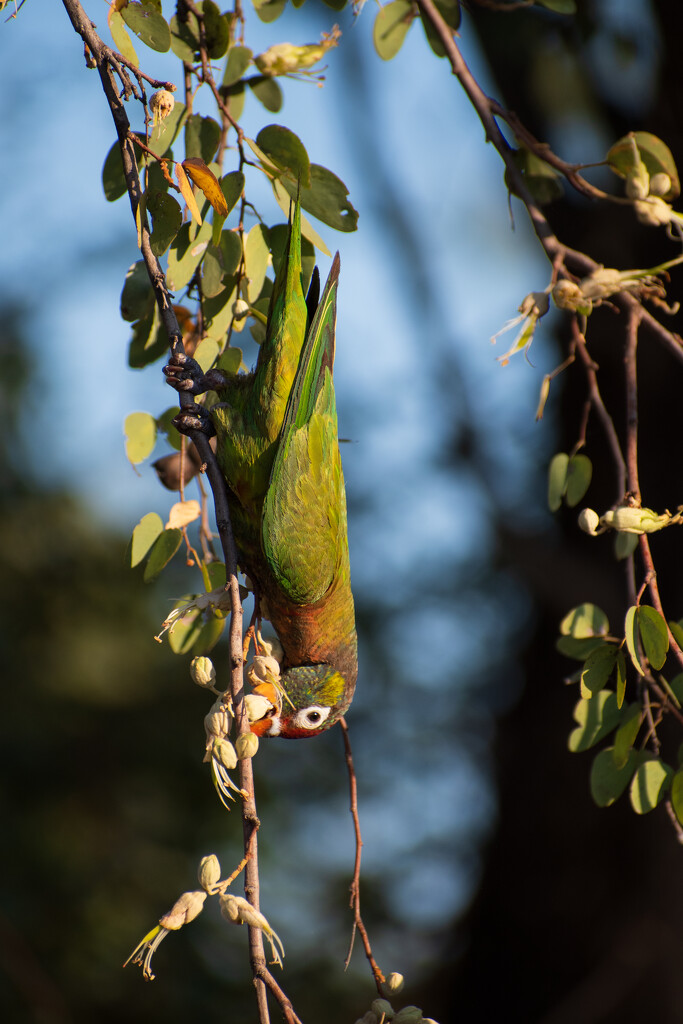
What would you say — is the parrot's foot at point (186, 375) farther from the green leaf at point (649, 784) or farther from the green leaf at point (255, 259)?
the green leaf at point (649, 784)

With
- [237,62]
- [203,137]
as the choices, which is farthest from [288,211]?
[237,62]

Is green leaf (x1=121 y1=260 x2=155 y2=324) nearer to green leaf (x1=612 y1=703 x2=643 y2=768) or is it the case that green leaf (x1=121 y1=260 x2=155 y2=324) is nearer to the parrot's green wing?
the parrot's green wing

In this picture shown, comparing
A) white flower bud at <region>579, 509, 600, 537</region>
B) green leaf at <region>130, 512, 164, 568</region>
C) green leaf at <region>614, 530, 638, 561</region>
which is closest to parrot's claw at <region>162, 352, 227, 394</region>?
green leaf at <region>130, 512, 164, 568</region>

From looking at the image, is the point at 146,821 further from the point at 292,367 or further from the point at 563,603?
the point at 292,367

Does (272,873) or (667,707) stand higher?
(667,707)

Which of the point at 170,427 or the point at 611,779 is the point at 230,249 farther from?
the point at 611,779

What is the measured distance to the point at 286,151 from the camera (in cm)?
198

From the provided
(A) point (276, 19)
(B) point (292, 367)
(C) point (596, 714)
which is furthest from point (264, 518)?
(A) point (276, 19)

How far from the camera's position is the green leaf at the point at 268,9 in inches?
86.0

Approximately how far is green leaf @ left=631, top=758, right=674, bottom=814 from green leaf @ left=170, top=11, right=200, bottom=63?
6.30 ft

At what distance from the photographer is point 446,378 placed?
605cm

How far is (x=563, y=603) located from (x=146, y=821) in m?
3.11

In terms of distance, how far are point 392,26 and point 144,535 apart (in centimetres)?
162

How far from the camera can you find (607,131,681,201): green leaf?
2.11 m
